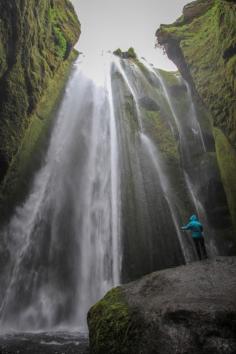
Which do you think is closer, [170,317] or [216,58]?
[170,317]

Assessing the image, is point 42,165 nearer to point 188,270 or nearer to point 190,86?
point 188,270

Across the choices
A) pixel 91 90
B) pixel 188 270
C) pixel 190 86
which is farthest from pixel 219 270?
pixel 190 86

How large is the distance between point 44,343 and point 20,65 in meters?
11.0

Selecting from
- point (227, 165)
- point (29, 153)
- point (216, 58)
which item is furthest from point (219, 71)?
point (29, 153)

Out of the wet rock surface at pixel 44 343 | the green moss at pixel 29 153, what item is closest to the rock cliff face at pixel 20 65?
the green moss at pixel 29 153

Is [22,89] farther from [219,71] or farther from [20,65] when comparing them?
[219,71]

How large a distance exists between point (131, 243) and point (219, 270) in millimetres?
5454

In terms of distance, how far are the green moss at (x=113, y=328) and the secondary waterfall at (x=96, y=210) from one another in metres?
4.12

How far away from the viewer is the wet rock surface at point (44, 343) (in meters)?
6.03

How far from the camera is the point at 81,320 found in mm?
8992

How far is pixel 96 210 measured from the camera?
12570 millimetres

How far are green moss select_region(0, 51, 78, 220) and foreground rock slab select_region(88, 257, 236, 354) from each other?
7.32m

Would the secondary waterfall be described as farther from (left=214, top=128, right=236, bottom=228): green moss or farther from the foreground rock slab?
the foreground rock slab

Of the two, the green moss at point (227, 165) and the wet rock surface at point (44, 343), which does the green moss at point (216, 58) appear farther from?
the wet rock surface at point (44, 343)
